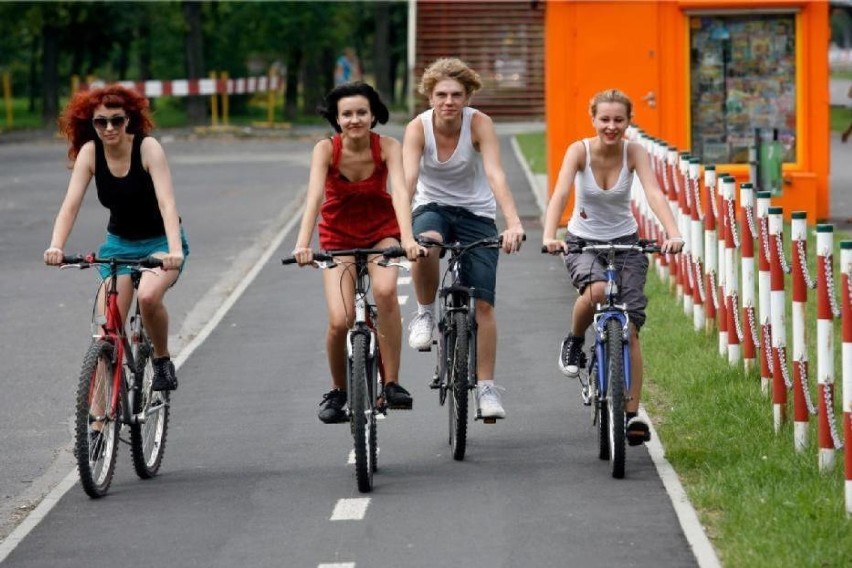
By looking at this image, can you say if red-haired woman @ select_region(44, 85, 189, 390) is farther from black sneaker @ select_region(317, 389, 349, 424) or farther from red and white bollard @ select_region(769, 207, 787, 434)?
red and white bollard @ select_region(769, 207, 787, 434)

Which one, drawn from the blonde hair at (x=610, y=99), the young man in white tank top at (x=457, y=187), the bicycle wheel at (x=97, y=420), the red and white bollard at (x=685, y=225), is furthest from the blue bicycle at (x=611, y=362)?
the red and white bollard at (x=685, y=225)

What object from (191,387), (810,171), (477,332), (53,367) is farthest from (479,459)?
(810,171)

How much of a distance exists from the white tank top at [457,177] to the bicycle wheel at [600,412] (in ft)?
3.02

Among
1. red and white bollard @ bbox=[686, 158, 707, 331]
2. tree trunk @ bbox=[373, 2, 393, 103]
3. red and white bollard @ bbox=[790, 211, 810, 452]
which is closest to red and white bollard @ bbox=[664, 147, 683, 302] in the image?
red and white bollard @ bbox=[686, 158, 707, 331]

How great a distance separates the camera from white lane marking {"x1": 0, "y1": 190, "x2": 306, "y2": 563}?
8062mm

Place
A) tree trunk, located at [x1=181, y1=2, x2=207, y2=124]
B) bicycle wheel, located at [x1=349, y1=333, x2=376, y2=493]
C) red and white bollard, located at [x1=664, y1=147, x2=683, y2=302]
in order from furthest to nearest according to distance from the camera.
A: tree trunk, located at [x1=181, y1=2, x2=207, y2=124] < red and white bollard, located at [x1=664, y1=147, x2=683, y2=302] < bicycle wheel, located at [x1=349, y1=333, x2=376, y2=493]

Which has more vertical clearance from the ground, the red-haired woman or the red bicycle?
the red-haired woman

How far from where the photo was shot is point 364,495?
8.54m

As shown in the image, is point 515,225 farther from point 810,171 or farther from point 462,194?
point 810,171

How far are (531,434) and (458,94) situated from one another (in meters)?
1.81

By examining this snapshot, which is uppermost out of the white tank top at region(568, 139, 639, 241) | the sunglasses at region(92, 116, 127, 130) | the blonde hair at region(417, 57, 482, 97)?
the blonde hair at region(417, 57, 482, 97)

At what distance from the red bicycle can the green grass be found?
2383 millimetres

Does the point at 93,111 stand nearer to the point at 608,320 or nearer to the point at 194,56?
the point at 608,320

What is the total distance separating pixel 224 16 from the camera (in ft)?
209
